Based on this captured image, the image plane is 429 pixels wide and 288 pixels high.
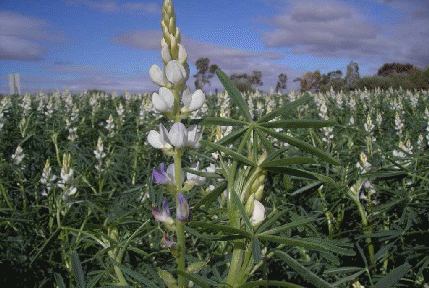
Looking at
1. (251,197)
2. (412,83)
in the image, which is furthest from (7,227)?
(412,83)

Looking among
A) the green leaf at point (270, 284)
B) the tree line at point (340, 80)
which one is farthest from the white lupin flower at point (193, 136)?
the tree line at point (340, 80)

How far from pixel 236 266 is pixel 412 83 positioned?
83.2ft

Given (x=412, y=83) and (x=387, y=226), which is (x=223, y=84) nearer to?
(x=387, y=226)

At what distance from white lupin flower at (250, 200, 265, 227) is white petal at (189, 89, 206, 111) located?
0.18 m

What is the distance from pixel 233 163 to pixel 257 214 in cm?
8

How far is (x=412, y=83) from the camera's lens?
2288 centimetres

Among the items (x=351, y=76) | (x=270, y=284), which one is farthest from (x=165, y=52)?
(x=351, y=76)

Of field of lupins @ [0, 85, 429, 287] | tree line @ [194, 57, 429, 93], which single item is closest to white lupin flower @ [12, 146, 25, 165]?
field of lupins @ [0, 85, 429, 287]

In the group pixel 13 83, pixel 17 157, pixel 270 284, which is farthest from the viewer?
pixel 13 83

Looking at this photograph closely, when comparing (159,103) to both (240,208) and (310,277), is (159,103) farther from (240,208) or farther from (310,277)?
(310,277)

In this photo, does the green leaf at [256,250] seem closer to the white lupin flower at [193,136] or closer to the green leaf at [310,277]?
the green leaf at [310,277]

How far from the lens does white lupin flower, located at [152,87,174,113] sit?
591 millimetres

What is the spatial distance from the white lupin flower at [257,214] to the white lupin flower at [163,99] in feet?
0.65

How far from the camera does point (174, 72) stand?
602 millimetres
